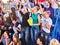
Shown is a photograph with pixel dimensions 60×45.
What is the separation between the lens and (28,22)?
1500 mm

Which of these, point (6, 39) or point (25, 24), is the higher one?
point (25, 24)

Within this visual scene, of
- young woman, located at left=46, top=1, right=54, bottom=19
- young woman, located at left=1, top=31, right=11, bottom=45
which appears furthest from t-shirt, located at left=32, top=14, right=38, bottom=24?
young woman, located at left=1, top=31, right=11, bottom=45

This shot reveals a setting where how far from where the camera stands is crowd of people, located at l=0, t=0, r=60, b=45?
4.69 feet

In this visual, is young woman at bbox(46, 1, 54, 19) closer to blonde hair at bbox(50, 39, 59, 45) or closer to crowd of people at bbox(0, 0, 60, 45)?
crowd of people at bbox(0, 0, 60, 45)

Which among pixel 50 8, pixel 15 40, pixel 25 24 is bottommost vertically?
pixel 15 40

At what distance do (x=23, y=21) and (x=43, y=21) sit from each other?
175 mm

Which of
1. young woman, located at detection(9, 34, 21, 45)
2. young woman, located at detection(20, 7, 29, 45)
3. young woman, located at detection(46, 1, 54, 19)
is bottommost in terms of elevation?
young woman, located at detection(9, 34, 21, 45)

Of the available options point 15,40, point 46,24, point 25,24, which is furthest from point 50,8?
point 15,40

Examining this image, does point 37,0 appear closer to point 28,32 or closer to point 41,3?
point 41,3

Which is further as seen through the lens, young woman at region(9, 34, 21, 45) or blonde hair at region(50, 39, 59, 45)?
young woman at region(9, 34, 21, 45)

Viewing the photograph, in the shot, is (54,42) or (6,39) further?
(6,39)

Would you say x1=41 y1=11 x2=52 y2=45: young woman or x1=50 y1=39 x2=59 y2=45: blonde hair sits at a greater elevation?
x1=41 y1=11 x2=52 y2=45: young woman

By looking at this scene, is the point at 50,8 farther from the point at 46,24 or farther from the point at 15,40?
the point at 15,40

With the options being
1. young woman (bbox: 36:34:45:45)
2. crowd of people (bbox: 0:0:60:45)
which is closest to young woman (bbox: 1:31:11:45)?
crowd of people (bbox: 0:0:60:45)
